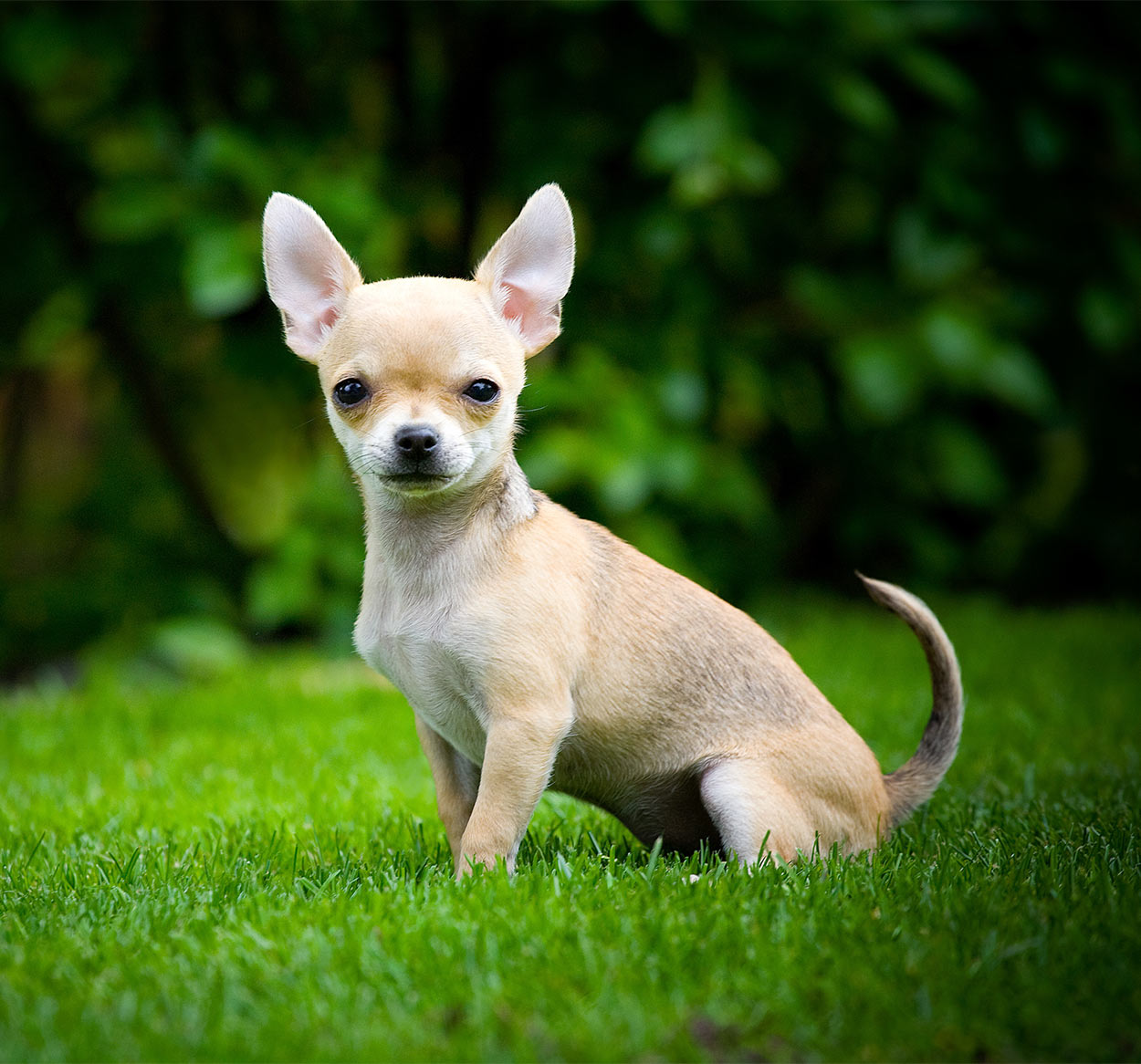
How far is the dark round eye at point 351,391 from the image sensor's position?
9.67ft

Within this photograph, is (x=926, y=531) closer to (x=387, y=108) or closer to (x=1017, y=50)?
(x=1017, y=50)

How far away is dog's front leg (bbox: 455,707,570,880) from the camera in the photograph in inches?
113

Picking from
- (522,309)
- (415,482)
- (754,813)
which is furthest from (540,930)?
(522,309)

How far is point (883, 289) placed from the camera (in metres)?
6.93

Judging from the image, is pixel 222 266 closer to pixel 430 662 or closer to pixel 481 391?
pixel 481 391

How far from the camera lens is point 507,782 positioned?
9.46 ft

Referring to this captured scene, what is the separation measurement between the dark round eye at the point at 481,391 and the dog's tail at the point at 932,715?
44.4 inches

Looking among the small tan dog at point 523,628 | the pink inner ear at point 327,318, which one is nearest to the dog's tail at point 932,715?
the small tan dog at point 523,628

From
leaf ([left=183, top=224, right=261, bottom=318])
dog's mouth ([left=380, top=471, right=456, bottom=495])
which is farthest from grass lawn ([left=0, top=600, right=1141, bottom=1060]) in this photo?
leaf ([left=183, top=224, right=261, bottom=318])

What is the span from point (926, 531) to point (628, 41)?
3406 millimetres

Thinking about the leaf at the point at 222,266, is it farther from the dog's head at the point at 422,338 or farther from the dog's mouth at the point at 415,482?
the dog's mouth at the point at 415,482

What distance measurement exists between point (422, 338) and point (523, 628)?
0.71 m

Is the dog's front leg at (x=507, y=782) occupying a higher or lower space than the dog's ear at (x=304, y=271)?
lower

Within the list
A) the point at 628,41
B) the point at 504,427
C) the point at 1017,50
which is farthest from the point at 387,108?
the point at 504,427
